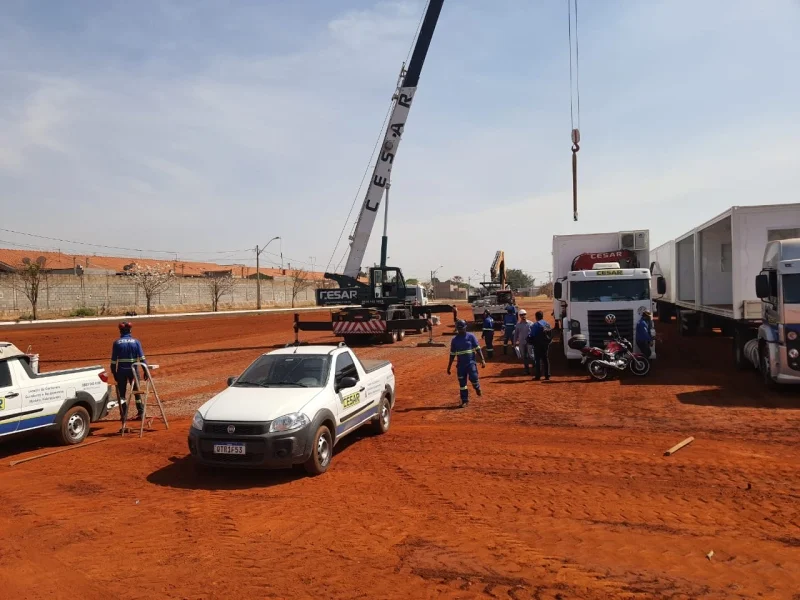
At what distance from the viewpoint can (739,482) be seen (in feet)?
23.0

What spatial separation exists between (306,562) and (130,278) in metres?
50.8

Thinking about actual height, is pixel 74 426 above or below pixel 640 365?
below

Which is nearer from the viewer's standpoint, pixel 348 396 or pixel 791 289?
pixel 348 396

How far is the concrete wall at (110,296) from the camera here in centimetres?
4269

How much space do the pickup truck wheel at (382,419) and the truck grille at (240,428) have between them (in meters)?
2.81

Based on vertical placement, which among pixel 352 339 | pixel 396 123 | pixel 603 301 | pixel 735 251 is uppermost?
pixel 396 123

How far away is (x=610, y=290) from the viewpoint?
16.1 meters

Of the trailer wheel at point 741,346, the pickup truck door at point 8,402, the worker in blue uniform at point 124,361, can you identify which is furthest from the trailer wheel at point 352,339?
the pickup truck door at point 8,402

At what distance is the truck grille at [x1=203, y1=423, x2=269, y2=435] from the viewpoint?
7273mm

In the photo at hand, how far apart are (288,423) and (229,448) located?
75 centimetres

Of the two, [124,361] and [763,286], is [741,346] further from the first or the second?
[124,361]

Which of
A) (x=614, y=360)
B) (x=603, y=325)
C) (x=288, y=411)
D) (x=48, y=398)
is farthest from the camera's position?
(x=603, y=325)

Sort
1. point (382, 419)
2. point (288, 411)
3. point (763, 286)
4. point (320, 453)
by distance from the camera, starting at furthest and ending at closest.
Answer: point (763, 286) → point (382, 419) → point (320, 453) → point (288, 411)

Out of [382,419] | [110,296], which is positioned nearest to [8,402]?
[382,419]
